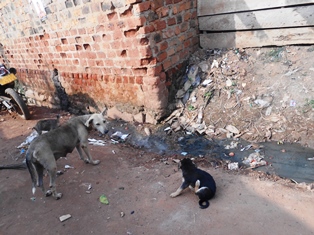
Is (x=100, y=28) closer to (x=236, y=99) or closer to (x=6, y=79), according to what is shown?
(x=236, y=99)

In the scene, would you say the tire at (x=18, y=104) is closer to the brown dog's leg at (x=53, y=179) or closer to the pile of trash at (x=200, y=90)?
the brown dog's leg at (x=53, y=179)

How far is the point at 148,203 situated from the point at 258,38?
3266 mm

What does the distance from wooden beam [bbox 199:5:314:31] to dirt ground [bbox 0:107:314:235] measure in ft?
8.11

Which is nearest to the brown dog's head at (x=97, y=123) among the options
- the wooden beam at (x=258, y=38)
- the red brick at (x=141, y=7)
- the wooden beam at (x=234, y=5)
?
the red brick at (x=141, y=7)

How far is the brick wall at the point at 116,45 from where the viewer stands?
152 inches

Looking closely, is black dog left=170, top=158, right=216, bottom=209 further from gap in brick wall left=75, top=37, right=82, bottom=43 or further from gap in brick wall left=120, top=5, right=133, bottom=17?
gap in brick wall left=75, top=37, right=82, bottom=43

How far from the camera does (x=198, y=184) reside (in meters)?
2.55

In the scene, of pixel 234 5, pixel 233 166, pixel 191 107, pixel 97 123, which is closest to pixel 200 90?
pixel 191 107

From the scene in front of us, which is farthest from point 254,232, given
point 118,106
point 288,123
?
point 118,106

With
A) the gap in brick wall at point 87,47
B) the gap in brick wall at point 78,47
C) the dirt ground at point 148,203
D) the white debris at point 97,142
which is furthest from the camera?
the gap in brick wall at point 78,47

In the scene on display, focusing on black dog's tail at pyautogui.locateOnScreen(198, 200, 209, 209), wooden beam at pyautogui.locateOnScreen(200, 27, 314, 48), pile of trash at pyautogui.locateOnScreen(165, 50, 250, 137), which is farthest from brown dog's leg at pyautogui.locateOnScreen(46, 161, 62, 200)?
wooden beam at pyautogui.locateOnScreen(200, 27, 314, 48)

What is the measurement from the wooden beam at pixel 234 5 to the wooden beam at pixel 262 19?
70mm

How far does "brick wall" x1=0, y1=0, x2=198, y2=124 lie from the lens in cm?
387

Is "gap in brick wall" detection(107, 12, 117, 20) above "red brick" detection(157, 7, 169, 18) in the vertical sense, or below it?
above
